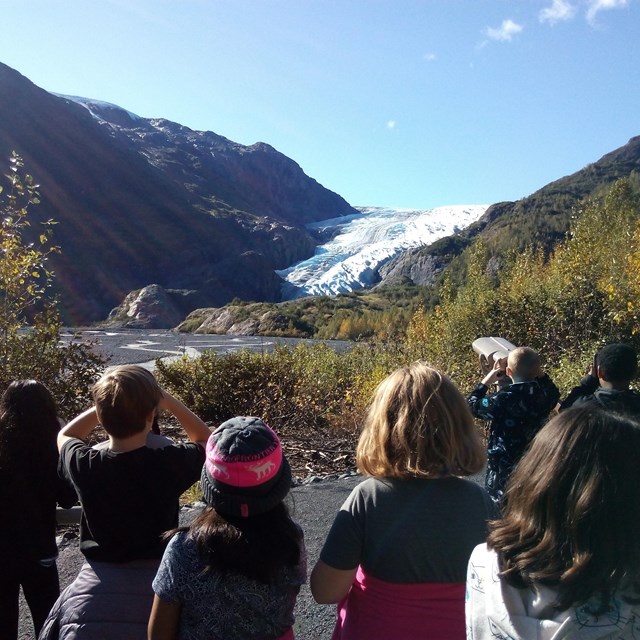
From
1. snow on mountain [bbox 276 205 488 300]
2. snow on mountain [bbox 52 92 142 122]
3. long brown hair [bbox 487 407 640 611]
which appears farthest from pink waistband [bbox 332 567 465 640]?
snow on mountain [bbox 52 92 142 122]

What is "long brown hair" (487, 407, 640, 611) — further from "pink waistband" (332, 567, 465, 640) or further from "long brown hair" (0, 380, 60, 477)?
"long brown hair" (0, 380, 60, 477)

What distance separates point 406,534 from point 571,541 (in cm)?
66

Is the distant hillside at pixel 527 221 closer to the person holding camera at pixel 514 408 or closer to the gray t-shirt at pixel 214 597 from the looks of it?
the person holding camera at pixel 514 408

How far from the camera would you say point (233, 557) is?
178cm

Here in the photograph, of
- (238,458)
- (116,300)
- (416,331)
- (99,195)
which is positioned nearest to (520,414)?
(238,458)

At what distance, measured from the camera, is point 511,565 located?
4.59 ft

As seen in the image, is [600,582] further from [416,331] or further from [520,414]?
[416,331]

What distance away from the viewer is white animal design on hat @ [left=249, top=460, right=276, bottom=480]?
1801 mm

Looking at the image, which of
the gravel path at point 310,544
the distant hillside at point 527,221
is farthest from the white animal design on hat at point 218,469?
the distant hillside at point 527,221

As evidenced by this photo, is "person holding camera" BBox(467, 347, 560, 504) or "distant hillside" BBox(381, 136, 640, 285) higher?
"distant hillside" BBox(381, 136, 640, 285)

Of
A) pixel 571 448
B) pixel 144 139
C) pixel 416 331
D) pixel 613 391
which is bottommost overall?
pixel 416 331

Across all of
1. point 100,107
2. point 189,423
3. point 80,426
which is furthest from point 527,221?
point 100,107

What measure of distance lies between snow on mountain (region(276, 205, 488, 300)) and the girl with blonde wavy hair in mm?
94803

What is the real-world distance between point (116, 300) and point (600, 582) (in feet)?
298
